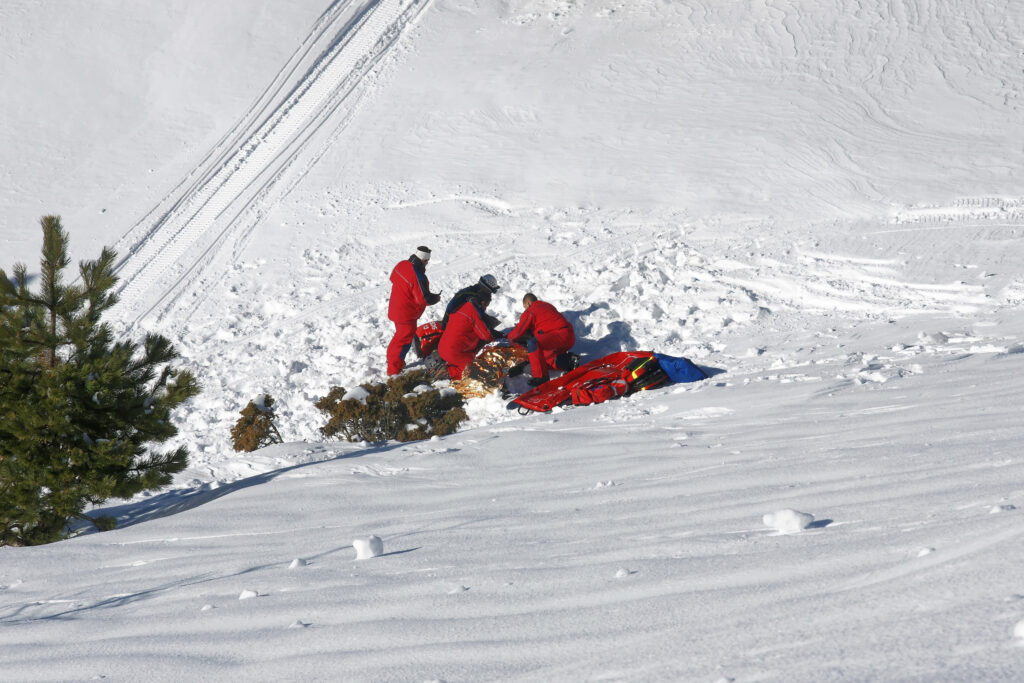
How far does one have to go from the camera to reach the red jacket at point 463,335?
8.48 meters

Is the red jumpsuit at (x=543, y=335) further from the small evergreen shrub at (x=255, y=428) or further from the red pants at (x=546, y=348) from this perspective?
the small evergreen shrub at (x=255, y=428)

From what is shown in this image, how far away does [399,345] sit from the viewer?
8.95 meters

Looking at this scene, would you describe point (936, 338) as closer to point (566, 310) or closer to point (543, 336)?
point (543, 336)

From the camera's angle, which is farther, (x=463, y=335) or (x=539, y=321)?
(x=463, y=335)

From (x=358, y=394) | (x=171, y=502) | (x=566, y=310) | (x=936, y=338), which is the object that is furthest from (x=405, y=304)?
(x=936, y=338)

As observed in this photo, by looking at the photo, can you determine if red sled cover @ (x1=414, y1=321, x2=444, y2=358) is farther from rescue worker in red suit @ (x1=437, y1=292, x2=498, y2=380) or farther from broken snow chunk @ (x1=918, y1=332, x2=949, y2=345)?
broken snow chunk @ (x1=918, y1=332, x2=949, y2=345)

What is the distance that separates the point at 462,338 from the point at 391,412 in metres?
1.01

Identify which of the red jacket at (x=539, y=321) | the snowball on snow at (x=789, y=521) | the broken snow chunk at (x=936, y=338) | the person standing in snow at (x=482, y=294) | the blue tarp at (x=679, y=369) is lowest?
the snowball on snow at (x=789, y=521)

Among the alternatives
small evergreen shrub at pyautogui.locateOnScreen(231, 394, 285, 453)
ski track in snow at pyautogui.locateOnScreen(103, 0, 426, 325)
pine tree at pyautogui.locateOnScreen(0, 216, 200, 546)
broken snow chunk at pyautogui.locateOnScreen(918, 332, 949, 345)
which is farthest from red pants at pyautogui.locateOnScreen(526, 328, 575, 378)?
ski track in snow at pyautogui.locateOnScreen(103, 0, 426, 325)

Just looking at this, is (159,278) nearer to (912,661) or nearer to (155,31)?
(155,31)

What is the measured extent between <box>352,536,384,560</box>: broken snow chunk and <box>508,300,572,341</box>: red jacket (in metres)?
4.90

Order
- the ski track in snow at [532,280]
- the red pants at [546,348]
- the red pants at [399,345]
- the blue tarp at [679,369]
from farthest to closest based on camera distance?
1. the red pants at [399,345]
2. the ski track in snow at [532,280]
3. the red pants at [546,348]
4. the blue tarp at [679,369]

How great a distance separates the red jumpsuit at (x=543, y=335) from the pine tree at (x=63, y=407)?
3.64 m

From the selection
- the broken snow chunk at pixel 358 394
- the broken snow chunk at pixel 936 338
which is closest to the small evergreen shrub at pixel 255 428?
the broken snow chunk at pixel 358 394
